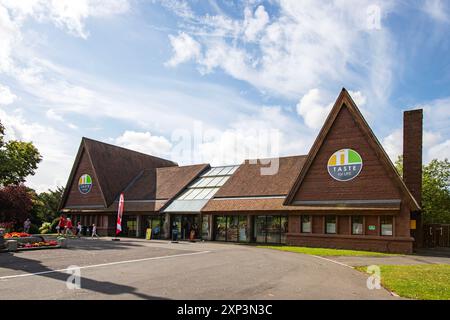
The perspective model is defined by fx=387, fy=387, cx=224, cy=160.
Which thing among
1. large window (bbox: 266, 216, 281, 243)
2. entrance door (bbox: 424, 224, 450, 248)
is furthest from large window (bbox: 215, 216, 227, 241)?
entrance door (bbox: 424, 224, 450, 248)

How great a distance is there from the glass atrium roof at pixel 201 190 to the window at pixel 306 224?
374 inches

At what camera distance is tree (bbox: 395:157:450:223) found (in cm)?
4609

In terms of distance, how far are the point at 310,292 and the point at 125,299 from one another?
456 cm

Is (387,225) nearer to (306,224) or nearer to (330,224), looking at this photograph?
(330,224)

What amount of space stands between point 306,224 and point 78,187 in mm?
27898

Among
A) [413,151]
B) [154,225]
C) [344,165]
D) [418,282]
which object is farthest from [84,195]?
[418,282]

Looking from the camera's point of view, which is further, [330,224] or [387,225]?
[330,224]

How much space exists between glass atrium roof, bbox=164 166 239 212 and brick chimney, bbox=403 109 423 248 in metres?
16.3

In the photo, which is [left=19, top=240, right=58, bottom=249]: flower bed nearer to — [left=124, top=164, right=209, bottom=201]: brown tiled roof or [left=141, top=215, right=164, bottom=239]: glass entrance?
[left=141, top=215, right=164, bottom=239]: glass entrance

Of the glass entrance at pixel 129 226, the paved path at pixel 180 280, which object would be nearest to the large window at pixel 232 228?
the glass entrance at pixel 129 226

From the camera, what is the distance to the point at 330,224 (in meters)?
28.1

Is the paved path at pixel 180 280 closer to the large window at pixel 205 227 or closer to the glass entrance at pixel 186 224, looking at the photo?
the large window at pixel 205 227
